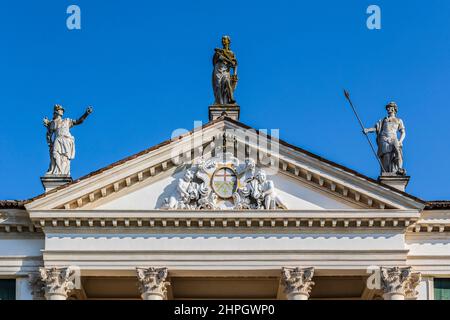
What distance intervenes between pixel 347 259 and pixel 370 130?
5034mm

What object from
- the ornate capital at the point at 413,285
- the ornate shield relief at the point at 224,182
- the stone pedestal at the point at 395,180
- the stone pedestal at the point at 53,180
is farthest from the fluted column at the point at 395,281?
the stone pedestal at the point at 53,180

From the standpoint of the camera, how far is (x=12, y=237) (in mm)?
38438

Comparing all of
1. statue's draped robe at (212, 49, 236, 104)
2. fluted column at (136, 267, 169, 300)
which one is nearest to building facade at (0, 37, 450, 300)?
fluted column at (136, 267, 169, 300)

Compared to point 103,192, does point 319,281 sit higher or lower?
lower

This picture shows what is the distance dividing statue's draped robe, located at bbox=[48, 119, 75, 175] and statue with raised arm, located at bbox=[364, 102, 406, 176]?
10.5 m

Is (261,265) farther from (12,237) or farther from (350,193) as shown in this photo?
(12,237)

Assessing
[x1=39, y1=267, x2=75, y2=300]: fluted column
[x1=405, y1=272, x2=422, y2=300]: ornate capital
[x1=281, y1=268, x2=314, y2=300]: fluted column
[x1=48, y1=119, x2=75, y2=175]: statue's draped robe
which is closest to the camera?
[x1=39, y1=267, x2=75, y2=300]: fluted column

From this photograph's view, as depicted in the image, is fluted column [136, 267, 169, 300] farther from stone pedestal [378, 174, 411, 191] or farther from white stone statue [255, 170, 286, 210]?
stone pedestal [378, 174, 411, 191]

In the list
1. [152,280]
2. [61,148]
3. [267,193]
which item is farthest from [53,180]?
[267,193]

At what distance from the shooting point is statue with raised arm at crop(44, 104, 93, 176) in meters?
38.7

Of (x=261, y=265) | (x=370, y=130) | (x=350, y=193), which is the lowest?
(x=261, y=265)
